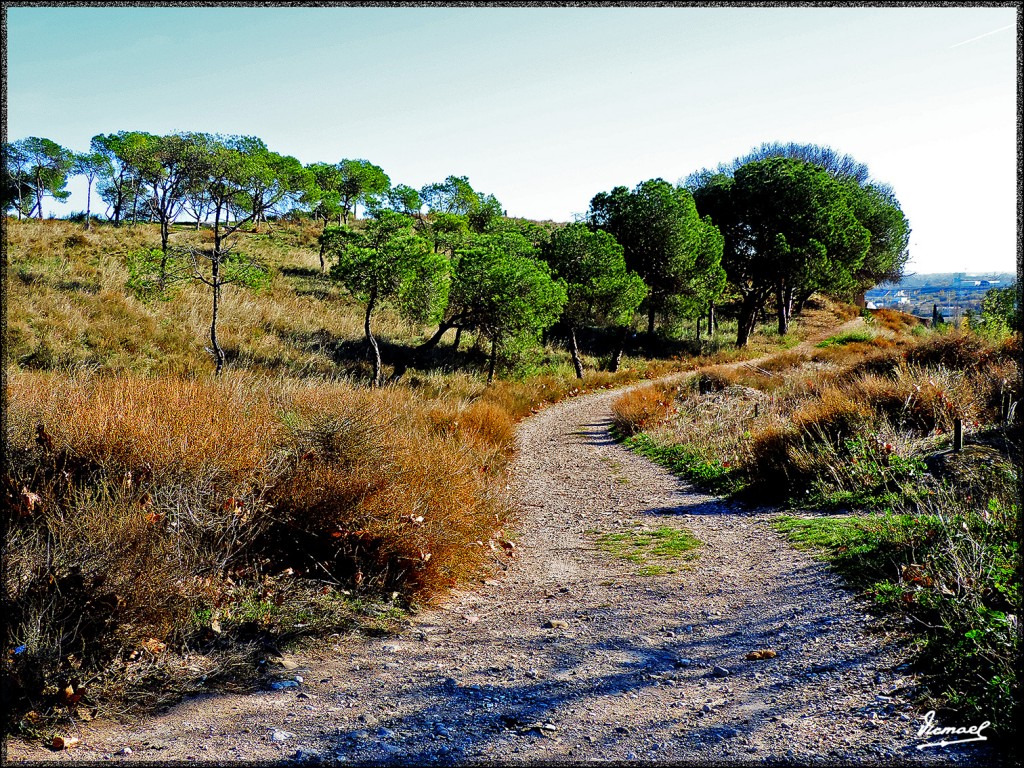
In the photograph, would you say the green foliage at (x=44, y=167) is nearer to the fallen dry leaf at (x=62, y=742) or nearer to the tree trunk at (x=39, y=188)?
the tree trunk at (x=39, y=188)

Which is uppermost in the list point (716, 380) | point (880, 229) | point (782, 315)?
point (880, 229)

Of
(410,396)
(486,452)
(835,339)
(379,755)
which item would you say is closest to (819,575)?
(379,755)

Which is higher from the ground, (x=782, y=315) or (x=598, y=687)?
(x=782, y=315)

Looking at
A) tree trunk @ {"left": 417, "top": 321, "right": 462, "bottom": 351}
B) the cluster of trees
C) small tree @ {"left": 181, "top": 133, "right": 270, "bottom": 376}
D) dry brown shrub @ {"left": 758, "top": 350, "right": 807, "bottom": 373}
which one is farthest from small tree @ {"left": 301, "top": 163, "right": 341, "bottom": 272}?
dry brown shrub @ {"left": 758, "top": 350, "right": 807, "bottom": 373}

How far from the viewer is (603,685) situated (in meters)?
3.79

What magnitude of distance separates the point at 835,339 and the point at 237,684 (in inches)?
1448

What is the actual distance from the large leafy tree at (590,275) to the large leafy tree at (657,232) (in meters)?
4.29

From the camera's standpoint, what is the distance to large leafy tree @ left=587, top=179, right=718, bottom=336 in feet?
101

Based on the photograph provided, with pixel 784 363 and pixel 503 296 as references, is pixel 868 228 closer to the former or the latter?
pixel 784 363

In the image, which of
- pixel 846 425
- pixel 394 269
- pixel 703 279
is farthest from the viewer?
pixel 703 279

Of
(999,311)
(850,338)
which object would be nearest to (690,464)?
(999,311)

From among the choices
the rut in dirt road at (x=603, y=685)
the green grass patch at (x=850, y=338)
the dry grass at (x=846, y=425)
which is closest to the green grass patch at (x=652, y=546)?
the rut in dirt road at (x=603, y=685)

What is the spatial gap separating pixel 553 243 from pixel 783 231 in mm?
16115

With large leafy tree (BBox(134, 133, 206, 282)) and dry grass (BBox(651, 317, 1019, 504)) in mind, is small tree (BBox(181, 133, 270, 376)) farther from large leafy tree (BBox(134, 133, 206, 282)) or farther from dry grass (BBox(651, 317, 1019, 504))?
dry grass (BBox(651, 317, 1019, 504))
